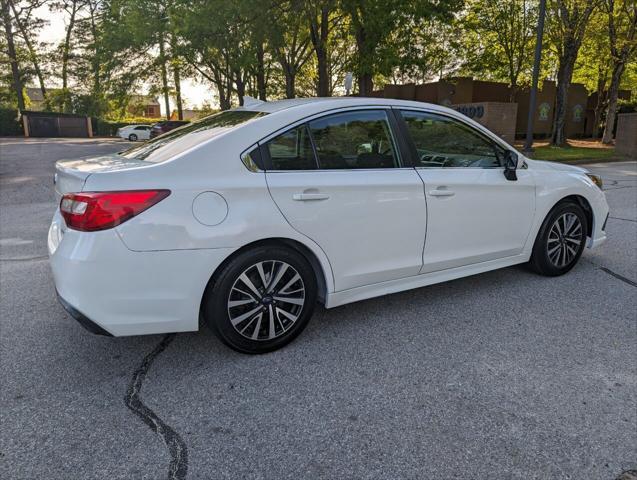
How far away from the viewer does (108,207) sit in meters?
2.48

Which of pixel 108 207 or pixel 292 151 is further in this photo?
pixel 292 151

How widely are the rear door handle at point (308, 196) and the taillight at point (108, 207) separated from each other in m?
0.81

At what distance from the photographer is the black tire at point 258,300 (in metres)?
2.76

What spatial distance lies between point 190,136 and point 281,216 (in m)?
0.97

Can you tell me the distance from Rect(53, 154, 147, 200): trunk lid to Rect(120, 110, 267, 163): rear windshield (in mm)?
132

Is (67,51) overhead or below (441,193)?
Result: overhead

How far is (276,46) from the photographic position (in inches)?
725

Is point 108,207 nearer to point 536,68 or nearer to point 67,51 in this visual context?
point 536,68

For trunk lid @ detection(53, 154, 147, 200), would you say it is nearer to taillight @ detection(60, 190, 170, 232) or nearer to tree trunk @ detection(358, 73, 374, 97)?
taillight @ detection(60, 190, 170, 232)

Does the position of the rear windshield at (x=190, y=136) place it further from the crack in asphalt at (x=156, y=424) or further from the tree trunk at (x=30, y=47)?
the tree trunk at (x=30, y=47)

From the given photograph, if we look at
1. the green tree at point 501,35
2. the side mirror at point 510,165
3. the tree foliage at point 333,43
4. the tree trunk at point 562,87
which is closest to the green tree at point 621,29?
the tree foliage at point 333,43

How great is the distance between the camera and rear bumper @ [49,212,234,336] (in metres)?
2.50

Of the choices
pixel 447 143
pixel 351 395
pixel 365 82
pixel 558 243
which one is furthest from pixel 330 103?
pixel 365 82

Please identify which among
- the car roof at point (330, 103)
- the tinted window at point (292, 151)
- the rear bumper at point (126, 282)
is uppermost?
the car roof at point (330, 103)
